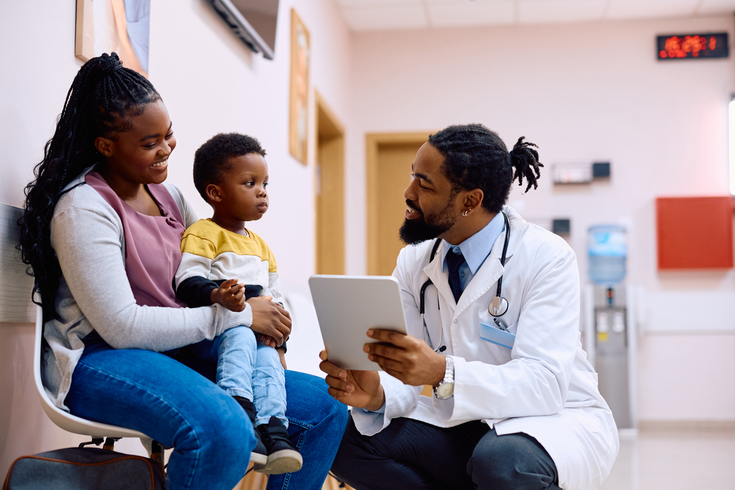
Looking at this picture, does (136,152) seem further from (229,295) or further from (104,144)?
(229,295)

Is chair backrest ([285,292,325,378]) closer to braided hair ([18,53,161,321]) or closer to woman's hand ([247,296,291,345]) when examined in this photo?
woman's hand ([247,296,291,345])

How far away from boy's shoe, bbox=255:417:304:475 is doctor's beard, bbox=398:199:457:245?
2.16 feet

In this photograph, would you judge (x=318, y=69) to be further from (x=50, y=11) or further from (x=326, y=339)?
(x=326, y=339)

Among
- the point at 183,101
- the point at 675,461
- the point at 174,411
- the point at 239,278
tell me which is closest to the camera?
the point at 174,411

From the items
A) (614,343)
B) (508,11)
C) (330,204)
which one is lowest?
(614,343)

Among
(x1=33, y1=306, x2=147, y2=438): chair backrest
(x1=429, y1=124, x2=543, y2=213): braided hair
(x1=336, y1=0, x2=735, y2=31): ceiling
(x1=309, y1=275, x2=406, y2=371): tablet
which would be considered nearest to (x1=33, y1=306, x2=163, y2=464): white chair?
(x1=33, y1=306, x2=147, y2=438): chair backrest

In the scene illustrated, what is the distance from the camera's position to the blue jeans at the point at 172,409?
117 centimetres

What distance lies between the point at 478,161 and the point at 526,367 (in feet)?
1.87

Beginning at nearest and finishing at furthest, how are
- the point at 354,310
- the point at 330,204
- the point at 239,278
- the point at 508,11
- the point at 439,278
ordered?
the point at 354,310, the point at 239,278, the point at 439,278, the point at 508,11, the point at 330,204

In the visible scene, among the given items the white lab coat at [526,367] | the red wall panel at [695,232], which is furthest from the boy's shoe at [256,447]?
the red wall panel at [695,232]

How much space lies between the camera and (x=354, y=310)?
51.1 inches

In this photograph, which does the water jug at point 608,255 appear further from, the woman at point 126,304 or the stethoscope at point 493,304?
the woman at point 126,304

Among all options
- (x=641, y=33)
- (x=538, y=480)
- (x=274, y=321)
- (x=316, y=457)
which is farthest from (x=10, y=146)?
(x=641, y=33)

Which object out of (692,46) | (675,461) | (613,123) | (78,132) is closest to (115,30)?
(78,132)
